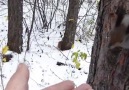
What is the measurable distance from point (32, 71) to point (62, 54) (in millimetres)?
960

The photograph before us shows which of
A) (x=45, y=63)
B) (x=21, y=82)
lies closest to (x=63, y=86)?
(x=21, y=82)

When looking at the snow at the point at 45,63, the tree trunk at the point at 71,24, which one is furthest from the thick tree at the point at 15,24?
the tree trunk at the point at 71,24

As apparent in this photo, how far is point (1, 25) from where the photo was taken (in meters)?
7.44

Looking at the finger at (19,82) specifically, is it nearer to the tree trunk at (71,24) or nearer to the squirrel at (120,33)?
the squirrel at (120,33)

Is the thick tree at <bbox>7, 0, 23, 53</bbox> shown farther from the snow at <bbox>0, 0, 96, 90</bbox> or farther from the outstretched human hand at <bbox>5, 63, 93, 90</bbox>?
the outstretched human hand at <bbox>5, 63, 93, 90</bbox>

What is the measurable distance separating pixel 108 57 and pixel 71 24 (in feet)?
14.4

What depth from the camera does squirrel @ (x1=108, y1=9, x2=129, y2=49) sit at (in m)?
1.33

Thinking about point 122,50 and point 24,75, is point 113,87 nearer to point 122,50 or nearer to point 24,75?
point 122,50

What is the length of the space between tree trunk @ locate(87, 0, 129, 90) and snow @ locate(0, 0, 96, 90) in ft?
9.10

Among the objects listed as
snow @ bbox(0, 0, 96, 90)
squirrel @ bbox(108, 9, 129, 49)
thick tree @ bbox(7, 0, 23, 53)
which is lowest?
snow @ bbox(0, 0, 96, 90)

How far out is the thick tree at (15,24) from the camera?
5.33m

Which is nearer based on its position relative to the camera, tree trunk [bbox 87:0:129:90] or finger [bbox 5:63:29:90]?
finger [bbox 5:63:29:90]

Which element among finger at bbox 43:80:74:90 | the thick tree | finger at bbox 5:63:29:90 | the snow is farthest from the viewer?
the thick tree

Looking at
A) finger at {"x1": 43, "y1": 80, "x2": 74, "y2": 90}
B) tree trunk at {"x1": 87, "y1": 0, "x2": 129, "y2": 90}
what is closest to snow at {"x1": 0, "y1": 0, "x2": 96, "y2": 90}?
tree trunk at {"x1": 87, "y1": 0, "x2": 129, "y2": 90}
